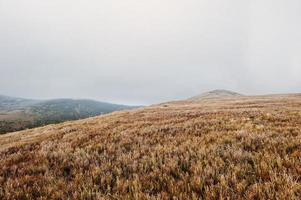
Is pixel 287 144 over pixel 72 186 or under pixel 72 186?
over

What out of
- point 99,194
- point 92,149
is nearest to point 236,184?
point 99,194

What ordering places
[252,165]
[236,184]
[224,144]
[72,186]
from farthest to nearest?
[224,144] < [252,165] < [72,186] < [236,184]

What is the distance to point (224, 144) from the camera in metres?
7.55

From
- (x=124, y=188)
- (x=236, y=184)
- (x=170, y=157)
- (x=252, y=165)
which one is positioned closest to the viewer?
(x=236, y=184)

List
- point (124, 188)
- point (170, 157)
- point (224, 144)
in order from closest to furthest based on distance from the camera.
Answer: point (124, 188)
point (170, 157)
point (224, 144)

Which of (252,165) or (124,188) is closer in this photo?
Answer: (124,188)

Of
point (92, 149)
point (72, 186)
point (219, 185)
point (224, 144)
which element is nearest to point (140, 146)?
point (92, 149)

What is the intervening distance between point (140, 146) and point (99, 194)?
3710 millimetres

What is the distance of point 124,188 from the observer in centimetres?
496

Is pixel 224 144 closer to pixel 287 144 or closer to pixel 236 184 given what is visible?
pixel 287 144

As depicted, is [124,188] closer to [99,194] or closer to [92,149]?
[99,194]

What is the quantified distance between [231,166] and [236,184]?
97 centimetres

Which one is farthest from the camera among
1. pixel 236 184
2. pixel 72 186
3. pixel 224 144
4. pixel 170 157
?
pixel 224 144

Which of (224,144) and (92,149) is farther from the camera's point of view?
(92,149)
